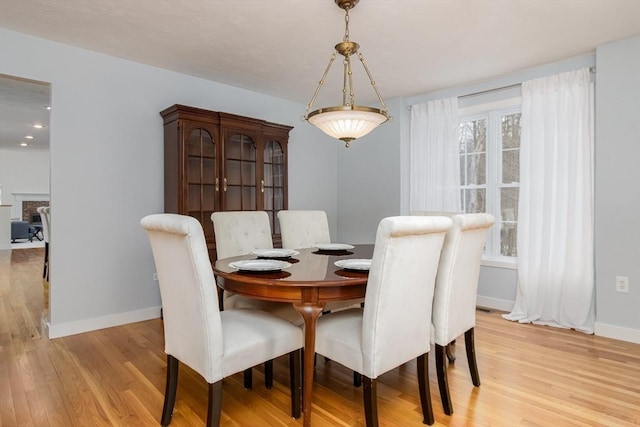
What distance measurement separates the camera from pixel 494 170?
3832 mm

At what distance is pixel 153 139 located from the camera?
349 cm

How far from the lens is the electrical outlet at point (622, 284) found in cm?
291

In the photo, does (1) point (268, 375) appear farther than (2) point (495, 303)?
No

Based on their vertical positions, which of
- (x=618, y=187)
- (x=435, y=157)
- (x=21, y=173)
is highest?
(x=21, y=173)

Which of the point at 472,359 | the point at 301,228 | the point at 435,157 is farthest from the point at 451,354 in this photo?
the point at 435,157

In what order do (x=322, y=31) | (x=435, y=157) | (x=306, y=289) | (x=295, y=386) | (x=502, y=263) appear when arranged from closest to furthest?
1. (x=306, y=289)
2. (x=295, y=386)
3. (x=322, y=31)
4. (x=502, y=263)
5. (x=435, y=157)

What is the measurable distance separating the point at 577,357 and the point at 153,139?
390cm

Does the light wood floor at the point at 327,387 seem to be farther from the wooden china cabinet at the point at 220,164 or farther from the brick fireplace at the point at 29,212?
the brick fireplace at the point at 29,212

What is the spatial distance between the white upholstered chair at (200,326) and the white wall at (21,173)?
10163mm

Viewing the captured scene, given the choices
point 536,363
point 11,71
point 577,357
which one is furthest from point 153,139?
point 577,357

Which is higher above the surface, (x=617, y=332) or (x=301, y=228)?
(x=301, y=228)

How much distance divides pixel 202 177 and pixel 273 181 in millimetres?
880

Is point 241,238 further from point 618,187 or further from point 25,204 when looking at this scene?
point 25,204

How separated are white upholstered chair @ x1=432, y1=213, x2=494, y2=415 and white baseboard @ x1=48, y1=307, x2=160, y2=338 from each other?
2718 millimetres
